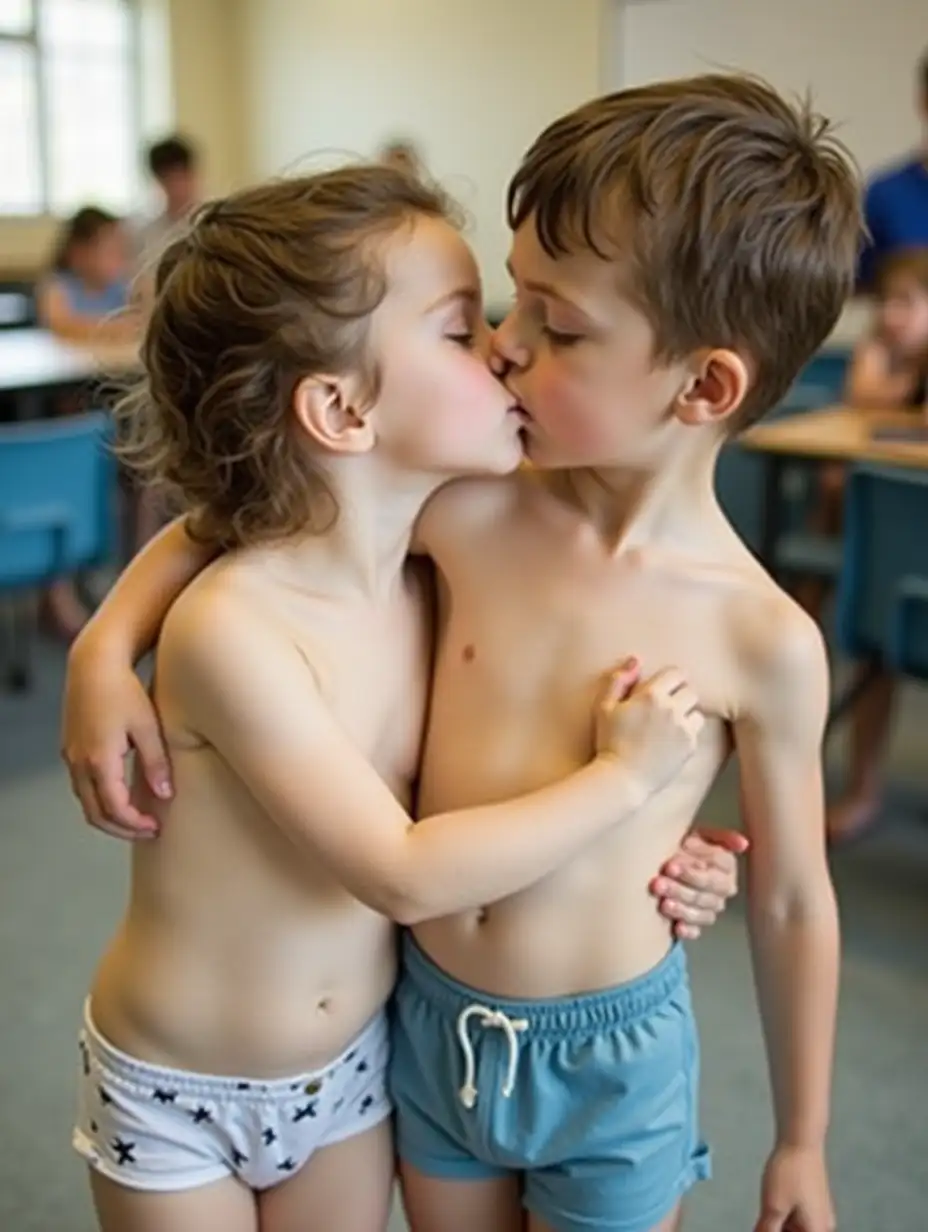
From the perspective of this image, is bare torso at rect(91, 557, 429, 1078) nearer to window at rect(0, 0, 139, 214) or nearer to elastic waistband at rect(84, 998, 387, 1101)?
elastic waistband at rect(84, 998, 387, 1101)

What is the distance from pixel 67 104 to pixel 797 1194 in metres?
7.15

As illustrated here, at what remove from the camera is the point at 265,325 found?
36.1 inches

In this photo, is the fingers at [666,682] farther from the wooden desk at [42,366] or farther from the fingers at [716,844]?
the wooden desk at [42,366]

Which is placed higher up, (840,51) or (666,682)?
(840,51)

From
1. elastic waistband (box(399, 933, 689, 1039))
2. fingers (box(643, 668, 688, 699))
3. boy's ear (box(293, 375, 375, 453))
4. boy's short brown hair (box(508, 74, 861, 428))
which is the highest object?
boy's short brown hair (box(508, 74, 861, 428))

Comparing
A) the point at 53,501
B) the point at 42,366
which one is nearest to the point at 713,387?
the point at 53,501

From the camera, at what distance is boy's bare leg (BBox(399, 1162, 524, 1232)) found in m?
1.07

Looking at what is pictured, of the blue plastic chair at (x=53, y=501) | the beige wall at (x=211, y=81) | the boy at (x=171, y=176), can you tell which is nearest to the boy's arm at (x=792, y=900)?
the blue plastic chair at (x=53, y=501)

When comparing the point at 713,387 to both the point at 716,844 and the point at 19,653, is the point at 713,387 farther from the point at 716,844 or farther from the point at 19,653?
the point at 19,653

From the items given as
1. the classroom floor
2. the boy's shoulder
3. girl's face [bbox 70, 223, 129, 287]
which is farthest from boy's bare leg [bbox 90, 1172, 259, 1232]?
girl's face [bbox 70, 223, 129, 287]

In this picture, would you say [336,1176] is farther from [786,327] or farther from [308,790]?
[786,327]

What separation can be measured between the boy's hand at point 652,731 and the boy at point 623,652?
0.11 feet

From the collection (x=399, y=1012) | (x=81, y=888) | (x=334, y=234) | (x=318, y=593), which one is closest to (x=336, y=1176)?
(x=399, y=1012)

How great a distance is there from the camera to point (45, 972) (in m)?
2.38
